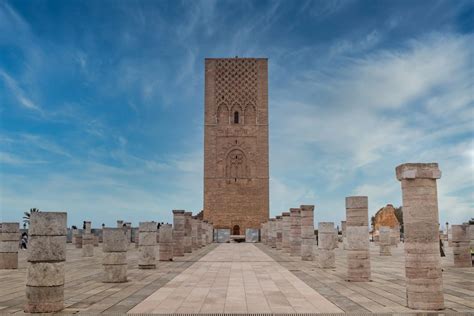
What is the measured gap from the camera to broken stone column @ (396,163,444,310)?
6.22 meters

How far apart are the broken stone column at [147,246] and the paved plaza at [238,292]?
638 mm

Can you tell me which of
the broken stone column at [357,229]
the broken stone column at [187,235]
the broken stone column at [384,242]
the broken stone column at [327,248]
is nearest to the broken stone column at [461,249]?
the broken stone column at [327,248]

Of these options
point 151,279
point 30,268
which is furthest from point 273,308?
point 151,279

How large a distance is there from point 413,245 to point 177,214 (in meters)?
11.7

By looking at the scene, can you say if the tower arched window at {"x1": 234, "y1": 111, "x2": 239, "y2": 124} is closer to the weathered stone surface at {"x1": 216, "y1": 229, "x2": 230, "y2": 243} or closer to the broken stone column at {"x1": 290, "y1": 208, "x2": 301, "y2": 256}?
the weathered stone surface at {"x1": 216, "y1": 229, "x2": 230, "y2": 243}

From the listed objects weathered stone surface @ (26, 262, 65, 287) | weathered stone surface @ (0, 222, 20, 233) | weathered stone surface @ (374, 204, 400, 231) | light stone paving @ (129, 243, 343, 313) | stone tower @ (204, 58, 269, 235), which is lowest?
light stone paving @ (129, 243, 343, 313)

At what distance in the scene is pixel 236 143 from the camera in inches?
1507

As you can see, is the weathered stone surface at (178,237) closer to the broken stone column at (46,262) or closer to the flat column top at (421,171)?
the broken stone column at (46,262)

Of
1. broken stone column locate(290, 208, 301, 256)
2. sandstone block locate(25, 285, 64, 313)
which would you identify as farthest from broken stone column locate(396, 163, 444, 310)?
broken stone column locate(290, 208, 301, 256)

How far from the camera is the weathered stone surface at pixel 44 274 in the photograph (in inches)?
239

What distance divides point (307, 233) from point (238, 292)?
283 inches

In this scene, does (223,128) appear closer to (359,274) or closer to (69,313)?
(359,274)

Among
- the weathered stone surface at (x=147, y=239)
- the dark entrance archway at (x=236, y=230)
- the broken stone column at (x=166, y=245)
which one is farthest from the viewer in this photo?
the dark entrance archway at (x=236, y=230)

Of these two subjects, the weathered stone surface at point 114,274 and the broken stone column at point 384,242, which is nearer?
the weathered stone surface at point 114,274
